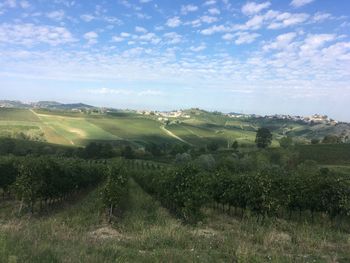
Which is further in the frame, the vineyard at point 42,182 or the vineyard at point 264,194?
the vineyard at point 42,182

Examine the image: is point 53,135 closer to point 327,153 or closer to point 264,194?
point 327,153

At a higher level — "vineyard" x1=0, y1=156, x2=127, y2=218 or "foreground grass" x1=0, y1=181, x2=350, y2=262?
"foreground grass" x1=0, y1=181, x2=350, y2=262

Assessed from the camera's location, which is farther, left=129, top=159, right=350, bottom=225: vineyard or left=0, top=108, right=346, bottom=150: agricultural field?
left=0, top=108, right=346, bottom=150: agricultural field

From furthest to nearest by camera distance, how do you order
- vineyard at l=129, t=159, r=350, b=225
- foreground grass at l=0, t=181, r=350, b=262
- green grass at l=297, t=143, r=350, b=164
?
green grass at l=297, t=143, r=350, b=164 < vineyard at l=129, t=159, r=350, b=225 < foreground grass at l=0, t=181, r=350, b=262

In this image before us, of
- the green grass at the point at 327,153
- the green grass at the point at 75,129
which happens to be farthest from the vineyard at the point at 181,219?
the green grass at the point at 75,129

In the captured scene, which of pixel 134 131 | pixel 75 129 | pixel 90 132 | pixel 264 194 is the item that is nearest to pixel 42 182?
pixel 264 194

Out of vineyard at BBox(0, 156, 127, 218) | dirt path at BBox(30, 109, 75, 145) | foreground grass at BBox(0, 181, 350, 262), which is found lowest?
dirt path at BBox(30, 109, 75, 145)

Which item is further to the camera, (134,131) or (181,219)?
(134,131)

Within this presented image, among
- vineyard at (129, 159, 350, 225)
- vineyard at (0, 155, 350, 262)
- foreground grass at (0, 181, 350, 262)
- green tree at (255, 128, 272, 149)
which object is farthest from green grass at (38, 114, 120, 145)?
foreground grass at (0, 181, 350, 262)

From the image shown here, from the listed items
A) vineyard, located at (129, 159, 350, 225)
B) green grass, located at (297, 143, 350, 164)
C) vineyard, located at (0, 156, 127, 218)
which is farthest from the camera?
green grass, located at (297, 143, 350, 164)

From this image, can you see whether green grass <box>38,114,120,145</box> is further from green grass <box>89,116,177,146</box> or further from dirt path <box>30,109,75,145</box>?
green grass <box>89,116,177,146</box>

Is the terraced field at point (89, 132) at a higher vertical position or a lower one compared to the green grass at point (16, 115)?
lower

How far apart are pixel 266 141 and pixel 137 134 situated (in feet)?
196

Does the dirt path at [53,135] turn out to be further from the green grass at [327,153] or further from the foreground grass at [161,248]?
the foreground grass at [161,248]
